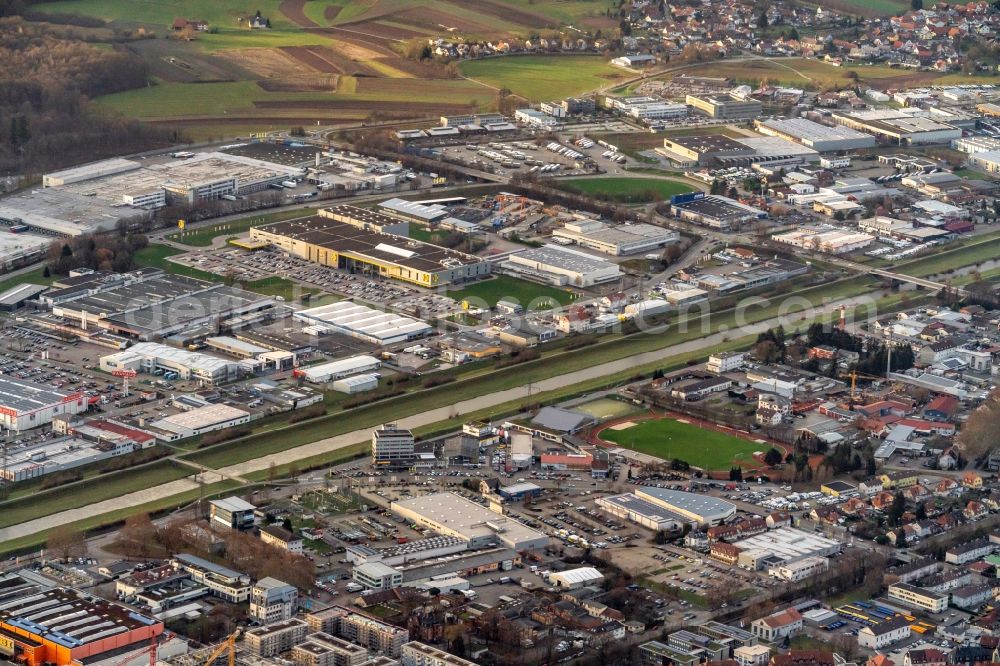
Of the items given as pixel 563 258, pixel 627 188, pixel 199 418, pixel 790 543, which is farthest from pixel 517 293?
pixel 790 543

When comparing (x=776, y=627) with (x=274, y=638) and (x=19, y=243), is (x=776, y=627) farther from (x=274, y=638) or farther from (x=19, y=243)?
(x=19, y=243)

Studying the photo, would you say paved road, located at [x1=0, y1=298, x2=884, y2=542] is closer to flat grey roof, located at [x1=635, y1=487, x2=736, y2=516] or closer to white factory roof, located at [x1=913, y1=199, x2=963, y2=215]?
flat grey roof, located at [x1=635, y1=487, x2=736, y2=516]

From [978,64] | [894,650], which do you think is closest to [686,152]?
[978,64]

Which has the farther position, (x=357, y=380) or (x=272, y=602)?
(x=357, y=380)

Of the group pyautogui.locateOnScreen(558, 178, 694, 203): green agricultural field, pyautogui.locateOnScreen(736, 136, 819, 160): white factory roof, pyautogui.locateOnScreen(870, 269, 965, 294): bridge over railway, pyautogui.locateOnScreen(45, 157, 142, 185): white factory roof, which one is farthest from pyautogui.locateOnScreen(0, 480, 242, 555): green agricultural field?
pyautogui.locateOnScreen(736, 136, 819, 160): white factory roof

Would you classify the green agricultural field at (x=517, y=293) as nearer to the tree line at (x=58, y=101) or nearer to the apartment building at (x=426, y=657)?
the tree line at (x=58, y=101)

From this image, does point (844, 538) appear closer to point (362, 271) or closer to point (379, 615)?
point (379, 615)
